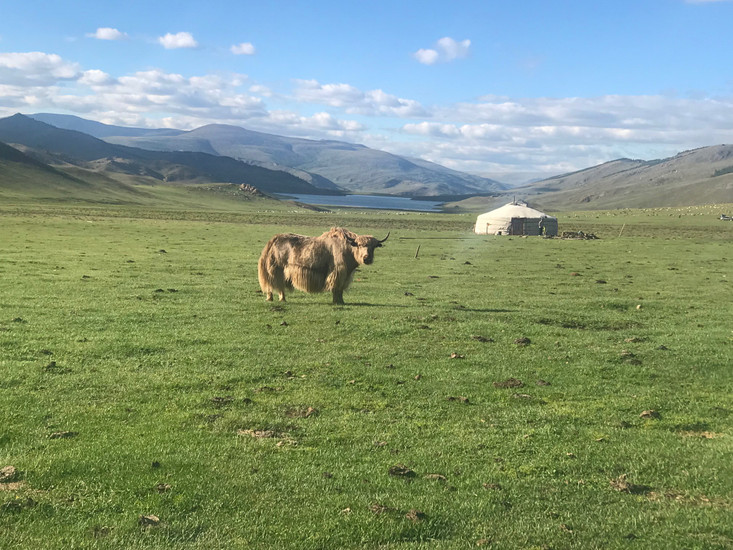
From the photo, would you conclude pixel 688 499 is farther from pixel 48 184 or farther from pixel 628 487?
pixel 48 184

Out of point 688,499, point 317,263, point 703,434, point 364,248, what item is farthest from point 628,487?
point 317,263

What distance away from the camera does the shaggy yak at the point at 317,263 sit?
698 inches

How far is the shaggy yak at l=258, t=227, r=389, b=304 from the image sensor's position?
1772cm

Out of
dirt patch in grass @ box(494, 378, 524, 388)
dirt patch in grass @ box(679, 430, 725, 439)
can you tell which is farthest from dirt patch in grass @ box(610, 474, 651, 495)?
dirt patch in grass @ box(494, 378, 524, 388)

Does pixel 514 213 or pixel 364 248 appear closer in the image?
pixel 364 248

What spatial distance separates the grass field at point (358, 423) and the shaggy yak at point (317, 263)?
68cm

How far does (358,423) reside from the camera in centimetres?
815

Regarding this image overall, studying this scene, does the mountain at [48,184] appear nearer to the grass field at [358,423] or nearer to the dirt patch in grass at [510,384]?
the grass field at [358,423]

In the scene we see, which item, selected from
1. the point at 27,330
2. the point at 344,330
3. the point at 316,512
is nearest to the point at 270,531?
the point at 316,512

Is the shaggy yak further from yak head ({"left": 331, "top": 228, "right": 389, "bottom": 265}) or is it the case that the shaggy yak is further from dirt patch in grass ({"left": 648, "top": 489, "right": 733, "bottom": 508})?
dirt patch in grass ({"left": 648, "top": 489, "right": 733, "bottom": 508})

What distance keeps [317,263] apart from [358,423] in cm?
1008

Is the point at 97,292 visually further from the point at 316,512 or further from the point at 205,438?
the point at 316,512

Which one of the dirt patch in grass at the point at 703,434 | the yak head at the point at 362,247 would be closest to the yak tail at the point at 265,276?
the yak head at the point at 362,247

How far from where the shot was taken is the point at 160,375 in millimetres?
9914
